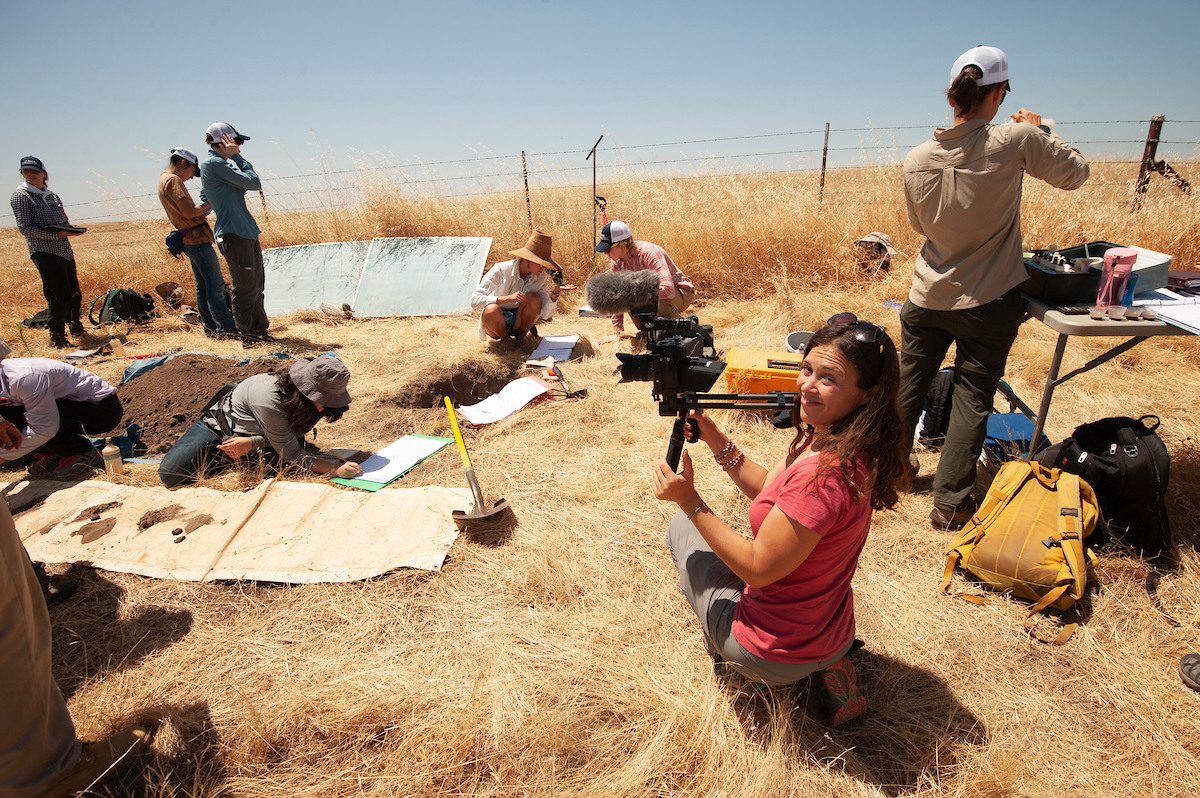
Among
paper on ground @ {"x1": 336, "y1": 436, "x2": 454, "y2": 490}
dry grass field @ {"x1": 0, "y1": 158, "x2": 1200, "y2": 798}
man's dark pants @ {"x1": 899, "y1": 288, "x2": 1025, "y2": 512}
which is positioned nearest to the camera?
dry grass field @ {"x1": 0, "y1": 158, "x2": 1200, "y2": 798}

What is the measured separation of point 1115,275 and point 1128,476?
2.91 ft

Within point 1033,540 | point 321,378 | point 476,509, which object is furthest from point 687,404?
point 321,378

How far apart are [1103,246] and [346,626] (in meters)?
4.14

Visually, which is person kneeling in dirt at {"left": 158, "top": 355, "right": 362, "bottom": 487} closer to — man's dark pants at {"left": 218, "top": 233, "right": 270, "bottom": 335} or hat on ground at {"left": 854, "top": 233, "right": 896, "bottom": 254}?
man's dark pants at {"left": 218, "top": 233, "right": 270, "bottom": 335}

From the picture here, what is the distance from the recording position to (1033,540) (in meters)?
2.37

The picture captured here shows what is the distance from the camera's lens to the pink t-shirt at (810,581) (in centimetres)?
145

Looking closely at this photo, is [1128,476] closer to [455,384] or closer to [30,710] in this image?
[30,710]

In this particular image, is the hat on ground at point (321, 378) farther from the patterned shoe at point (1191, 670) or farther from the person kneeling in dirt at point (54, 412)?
the patterned shoe at point (1191, 670)

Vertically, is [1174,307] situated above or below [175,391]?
above

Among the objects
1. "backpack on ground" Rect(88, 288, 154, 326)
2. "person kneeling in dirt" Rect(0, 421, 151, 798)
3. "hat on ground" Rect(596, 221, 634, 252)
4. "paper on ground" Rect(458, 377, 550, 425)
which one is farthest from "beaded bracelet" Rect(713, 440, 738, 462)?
"backpack on ground" Rect(88, 288, 154, 326)

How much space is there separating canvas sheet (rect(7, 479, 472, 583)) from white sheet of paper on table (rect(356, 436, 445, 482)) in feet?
0.95

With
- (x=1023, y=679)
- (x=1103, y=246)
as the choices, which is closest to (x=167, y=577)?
(x=1023, y=679)

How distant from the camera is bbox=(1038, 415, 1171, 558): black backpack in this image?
95.4 inches

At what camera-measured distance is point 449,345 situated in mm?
6059
